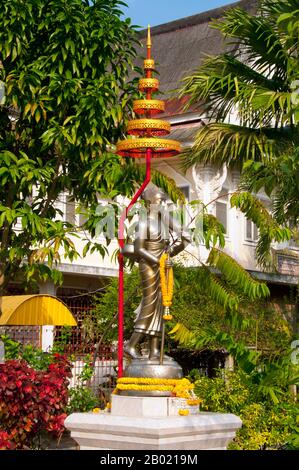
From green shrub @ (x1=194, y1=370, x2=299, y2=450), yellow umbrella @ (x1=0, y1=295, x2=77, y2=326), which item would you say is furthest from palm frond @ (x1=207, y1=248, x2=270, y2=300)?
yellow umbrella @ (x1=0, y1=295, x2=77, y2=326)

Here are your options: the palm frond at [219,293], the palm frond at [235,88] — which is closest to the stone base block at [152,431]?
the palm frond at [219,293]

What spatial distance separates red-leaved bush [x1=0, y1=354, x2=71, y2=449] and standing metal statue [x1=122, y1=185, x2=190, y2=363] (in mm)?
2058

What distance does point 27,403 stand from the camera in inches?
372

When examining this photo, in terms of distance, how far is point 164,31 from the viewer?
2262 cm

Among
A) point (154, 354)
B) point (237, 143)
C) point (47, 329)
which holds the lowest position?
point (154, 354)

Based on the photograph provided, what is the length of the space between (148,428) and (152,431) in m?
0.05

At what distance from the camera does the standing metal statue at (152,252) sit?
7785 millimetres

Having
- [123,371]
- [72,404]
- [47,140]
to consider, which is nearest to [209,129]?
→ [47,140]

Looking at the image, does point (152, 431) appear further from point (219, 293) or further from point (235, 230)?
point (235, 230)

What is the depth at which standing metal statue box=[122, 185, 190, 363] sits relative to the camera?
7.79 metres

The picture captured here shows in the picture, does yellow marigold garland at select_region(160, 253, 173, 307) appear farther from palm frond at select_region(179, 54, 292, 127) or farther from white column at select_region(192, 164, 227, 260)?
white column at select_region(192, 164, 227, 260)

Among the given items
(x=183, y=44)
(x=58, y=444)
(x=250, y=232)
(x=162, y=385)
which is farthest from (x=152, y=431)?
(x=183, y=44)

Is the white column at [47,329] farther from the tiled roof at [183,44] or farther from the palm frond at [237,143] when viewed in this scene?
the tiled roof at [183,44]
